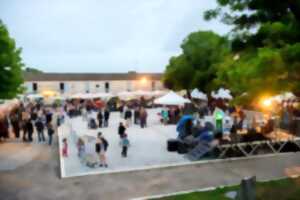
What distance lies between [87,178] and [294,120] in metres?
12.5

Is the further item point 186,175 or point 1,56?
point 1,56

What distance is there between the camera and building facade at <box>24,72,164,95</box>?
47.0 metres

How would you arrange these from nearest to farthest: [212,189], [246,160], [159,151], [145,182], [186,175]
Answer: [212,189] < [145,182] < [186,175] < [246,160] < [159,151]

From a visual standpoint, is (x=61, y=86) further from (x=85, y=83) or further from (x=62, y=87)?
(x=85, y=83)

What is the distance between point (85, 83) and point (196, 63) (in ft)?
77.5

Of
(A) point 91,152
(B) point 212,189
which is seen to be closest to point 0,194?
(A) point 91,152

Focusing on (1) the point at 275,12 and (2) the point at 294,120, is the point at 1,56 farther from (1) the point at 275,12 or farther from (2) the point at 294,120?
(2) the point at 294,120

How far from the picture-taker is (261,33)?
671cm

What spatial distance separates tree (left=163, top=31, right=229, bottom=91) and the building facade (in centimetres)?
1724

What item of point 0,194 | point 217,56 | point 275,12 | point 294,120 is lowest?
point 0,194

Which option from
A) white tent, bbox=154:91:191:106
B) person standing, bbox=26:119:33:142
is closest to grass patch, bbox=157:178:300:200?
white tent, bbox=154:91:191:106

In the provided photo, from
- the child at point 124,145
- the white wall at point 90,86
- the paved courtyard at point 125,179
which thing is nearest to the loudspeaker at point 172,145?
the child at point 124,145

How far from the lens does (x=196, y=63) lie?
32.8m

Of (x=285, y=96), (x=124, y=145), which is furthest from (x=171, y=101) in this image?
(x=285, y=96)
